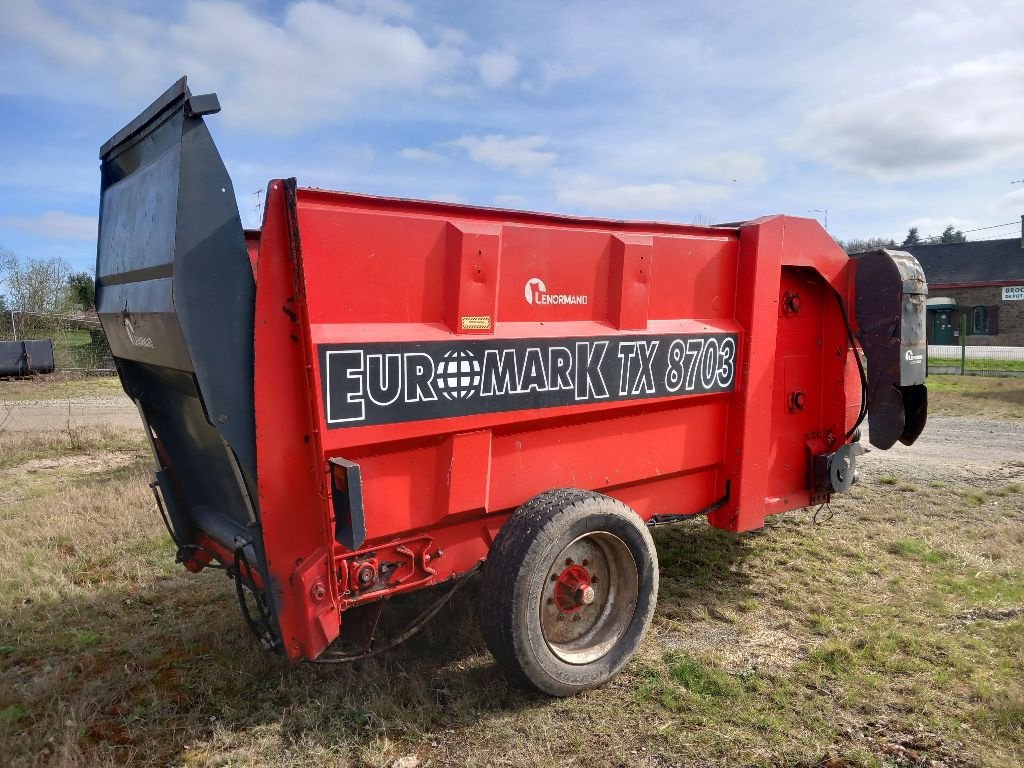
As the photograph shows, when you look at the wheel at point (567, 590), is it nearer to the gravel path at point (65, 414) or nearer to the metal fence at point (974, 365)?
the gravel path at point (65, 414)

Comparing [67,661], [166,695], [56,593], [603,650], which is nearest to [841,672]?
[603,650]

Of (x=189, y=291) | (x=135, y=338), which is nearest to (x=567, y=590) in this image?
(x=189, y=291)

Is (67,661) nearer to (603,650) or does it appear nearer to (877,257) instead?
(603,650)

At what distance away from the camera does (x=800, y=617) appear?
165 inches

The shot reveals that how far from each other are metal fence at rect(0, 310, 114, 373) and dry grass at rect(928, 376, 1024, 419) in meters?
20.4

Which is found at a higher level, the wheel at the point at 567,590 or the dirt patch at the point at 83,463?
the wheel at the point at 567,590

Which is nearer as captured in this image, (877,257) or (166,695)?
(166,695)

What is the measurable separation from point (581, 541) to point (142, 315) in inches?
86.3

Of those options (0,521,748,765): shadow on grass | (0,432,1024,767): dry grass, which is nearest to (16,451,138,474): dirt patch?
(0,432,1024,767): dry grass

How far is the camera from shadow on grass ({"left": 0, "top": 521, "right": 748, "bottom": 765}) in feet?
9.96

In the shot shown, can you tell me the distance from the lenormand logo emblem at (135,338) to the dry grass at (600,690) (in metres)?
1.62

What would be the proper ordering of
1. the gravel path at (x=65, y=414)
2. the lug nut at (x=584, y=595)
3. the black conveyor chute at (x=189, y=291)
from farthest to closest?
1. the gravel path at (x=65, y=414)
2. the lug nut at (x=584, y=595)
3. the black conveyor chute at (x=189, y=291)

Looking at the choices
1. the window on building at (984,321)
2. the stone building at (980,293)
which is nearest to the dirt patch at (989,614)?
the stone building at (980,293)

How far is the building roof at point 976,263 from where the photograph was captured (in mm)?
32031
